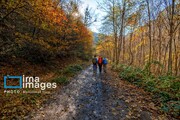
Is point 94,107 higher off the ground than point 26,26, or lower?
lower

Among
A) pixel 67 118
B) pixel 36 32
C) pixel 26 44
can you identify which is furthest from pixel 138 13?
pixel 67 118

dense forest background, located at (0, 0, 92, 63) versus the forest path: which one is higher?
dense forest background, located at (0, 0, 92, 63)

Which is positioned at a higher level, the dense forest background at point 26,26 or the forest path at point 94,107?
the dense forest background at point 26,26

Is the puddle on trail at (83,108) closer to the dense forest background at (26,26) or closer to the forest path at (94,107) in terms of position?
the forest path at (94,107)

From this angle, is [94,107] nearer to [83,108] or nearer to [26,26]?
[83,108]

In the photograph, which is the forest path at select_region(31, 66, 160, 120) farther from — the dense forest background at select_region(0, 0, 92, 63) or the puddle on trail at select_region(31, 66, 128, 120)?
the dense forest background at select_region(0, 0, 92, 63)

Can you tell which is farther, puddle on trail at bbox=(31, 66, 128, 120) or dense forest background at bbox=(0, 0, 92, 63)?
dense forest background at bbox=(0, 0, 92, 63)

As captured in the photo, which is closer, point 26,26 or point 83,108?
point 83,108

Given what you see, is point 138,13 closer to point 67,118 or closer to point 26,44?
point 26,44

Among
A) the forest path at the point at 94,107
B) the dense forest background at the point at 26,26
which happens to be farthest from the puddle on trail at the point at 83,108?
the dense forest background at the point at 26,26

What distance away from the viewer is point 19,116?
4.42 m

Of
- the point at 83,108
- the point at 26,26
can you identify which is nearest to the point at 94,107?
the point at 83,108

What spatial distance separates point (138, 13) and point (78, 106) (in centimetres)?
1543

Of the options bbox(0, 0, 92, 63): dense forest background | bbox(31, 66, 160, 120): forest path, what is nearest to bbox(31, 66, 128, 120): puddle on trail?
bbox(31, 66, 160, 120): forest path
